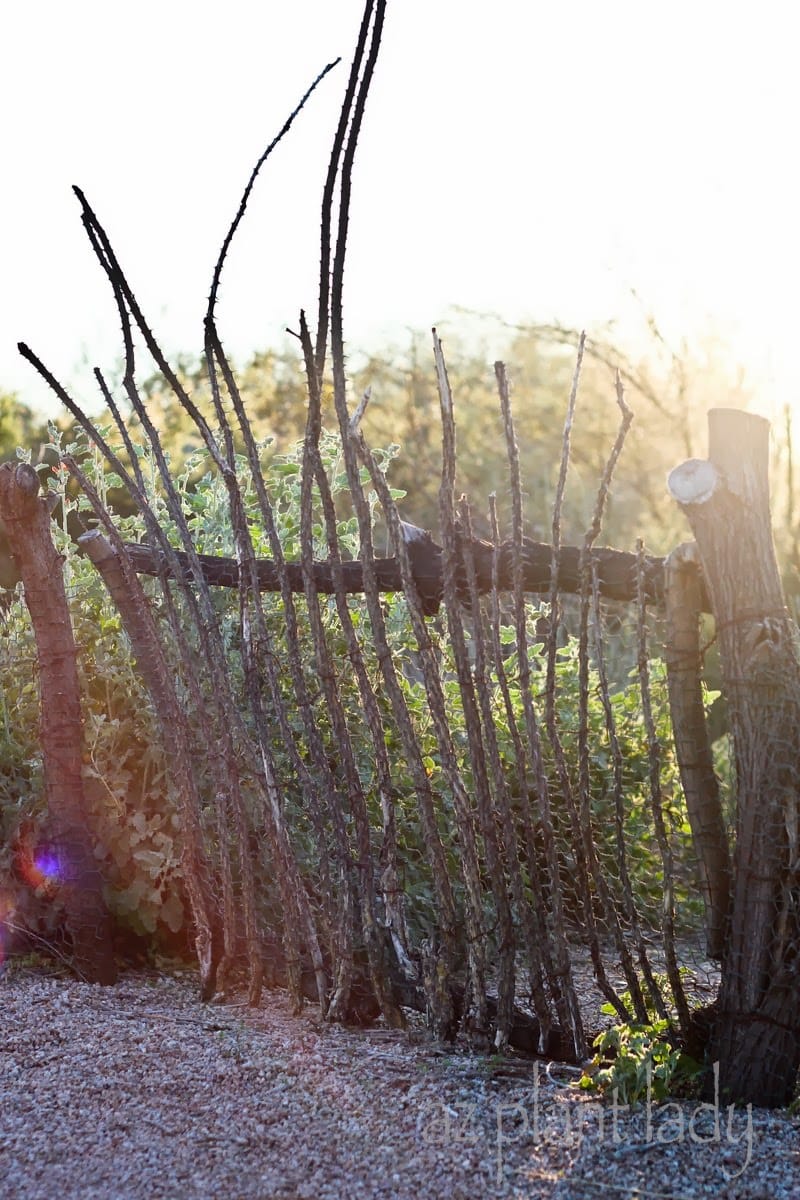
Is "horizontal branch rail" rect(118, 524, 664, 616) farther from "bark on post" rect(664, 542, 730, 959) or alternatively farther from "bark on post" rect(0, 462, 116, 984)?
"bark on post" rect(0, 462, 116, 984)

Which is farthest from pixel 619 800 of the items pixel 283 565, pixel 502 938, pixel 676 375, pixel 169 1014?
pixel 676 375

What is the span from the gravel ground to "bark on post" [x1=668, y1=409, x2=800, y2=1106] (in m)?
0.18

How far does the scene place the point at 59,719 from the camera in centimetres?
389

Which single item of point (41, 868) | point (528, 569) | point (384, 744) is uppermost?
point (528, 569)

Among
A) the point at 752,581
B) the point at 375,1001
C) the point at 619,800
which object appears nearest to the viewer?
the point at 752,581

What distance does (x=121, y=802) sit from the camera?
4152 millimetres

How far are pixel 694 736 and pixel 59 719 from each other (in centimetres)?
183

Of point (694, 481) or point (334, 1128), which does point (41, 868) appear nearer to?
point (334, 1128)

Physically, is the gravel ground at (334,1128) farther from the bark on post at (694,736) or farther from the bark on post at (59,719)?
the bark on post at (59,719)

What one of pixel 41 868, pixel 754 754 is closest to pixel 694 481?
pixel 754 754

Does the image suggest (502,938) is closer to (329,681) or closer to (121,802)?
(329,681)

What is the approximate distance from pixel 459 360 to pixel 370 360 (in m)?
1.15

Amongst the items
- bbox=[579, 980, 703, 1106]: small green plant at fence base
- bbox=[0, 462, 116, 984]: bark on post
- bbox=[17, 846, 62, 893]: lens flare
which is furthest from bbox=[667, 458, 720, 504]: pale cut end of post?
bbox=[17, 846, 62, 893]: lens flare

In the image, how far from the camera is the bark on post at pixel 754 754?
9.11ft
